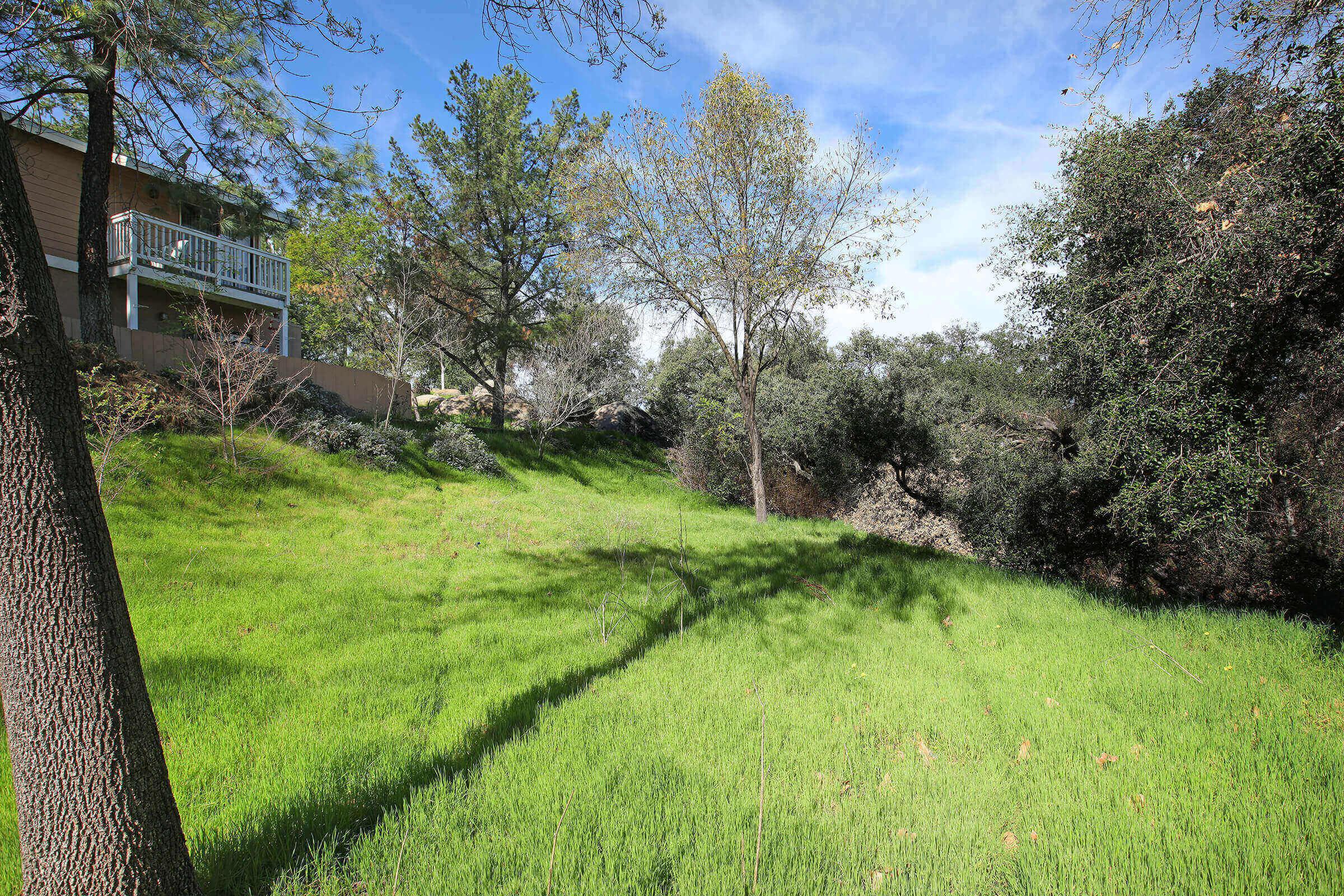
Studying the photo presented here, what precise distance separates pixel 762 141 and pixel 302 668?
13.0 meters

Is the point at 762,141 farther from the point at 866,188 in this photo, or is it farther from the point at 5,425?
the point at 5,425

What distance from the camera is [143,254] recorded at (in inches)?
547

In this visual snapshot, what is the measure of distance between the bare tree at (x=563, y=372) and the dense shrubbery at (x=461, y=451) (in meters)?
3.19

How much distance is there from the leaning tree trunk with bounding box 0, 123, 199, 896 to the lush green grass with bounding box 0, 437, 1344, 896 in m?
0.58

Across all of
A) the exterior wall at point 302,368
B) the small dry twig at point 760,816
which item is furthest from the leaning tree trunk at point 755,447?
the exterior wall at point 302,368

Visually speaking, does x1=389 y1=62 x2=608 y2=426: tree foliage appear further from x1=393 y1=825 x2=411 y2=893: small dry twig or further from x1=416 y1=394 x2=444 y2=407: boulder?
x1=393 y1=825 x2=411 y2=893: small dry twig

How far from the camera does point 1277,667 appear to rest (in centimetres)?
464

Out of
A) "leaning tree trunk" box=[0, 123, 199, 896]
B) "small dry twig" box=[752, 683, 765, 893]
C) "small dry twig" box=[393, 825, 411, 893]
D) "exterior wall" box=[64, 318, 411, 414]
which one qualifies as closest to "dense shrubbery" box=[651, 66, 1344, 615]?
"small dry twig" box=[752, 683, 765, 893]

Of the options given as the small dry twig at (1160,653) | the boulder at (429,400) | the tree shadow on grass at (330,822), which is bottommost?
the tree shadow on grass at (330,822)

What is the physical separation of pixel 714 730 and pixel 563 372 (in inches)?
637

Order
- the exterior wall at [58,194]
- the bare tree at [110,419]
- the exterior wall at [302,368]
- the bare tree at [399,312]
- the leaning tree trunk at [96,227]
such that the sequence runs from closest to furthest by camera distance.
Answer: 1. the bare tree at [110,419]
2. the leaning tree trunk at [96,227]
3. the exterior wall at [302,368]
4. the exterior wall at [58,194]
5. the bare tree at [399,312]

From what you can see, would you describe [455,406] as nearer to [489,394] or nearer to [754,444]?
[489,394]

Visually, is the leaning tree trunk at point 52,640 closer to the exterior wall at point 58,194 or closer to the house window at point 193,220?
the house window at point 193,220

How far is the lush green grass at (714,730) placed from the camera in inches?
103
